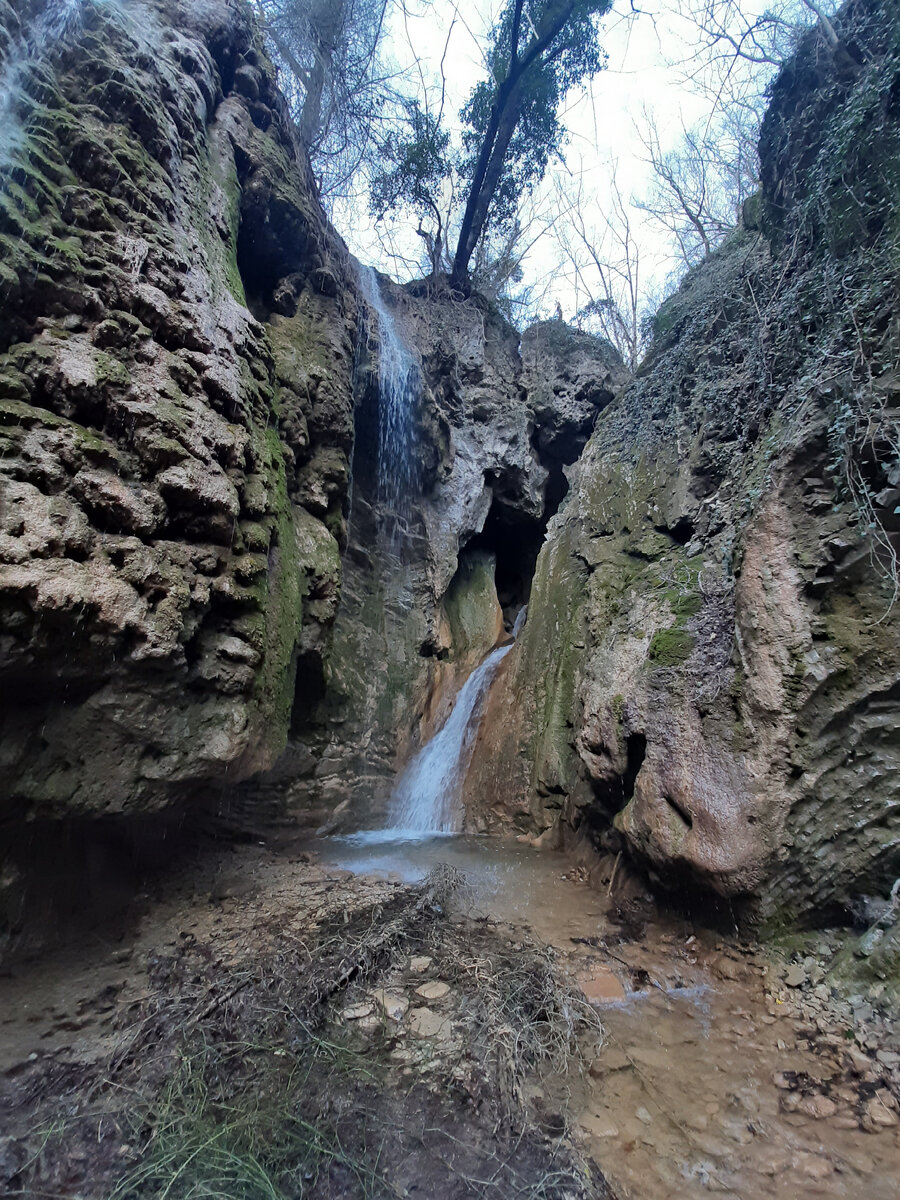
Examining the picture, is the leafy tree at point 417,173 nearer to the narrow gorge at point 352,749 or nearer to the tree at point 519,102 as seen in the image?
the tree at point 519,102

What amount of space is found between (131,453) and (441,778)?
5.63 m

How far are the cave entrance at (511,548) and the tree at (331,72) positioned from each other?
741 cm

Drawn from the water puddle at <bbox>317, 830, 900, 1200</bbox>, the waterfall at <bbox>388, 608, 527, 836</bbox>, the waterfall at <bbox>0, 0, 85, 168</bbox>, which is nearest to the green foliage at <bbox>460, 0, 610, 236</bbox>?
the waterfall at <bbox>0, 0, 85, 168</bbox>

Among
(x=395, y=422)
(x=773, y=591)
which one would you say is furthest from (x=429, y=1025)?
(x=395, y=422)

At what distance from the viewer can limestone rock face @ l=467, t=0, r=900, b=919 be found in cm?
372

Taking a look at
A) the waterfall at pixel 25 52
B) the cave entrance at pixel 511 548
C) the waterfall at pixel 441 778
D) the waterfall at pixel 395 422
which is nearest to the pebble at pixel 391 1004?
the waterfall at pixel 441 778

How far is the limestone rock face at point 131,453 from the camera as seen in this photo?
3205 millimetres

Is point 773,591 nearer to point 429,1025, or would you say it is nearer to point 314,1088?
point 429,1025

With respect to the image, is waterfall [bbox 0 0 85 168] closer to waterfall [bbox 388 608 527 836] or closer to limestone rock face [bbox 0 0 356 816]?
limestone rock face [bbox 0 0 356 816]

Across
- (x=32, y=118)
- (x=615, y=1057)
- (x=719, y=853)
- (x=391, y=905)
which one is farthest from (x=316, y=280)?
(x=615, y=1057)

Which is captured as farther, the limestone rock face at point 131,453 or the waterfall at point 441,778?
the waterfall at point 441,778

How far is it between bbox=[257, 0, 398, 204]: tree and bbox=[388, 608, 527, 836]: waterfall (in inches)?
399

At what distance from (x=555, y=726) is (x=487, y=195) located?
37.1 feet

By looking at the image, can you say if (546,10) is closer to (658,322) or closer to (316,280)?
(658,322)
